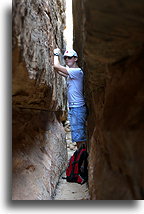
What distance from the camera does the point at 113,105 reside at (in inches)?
76.0

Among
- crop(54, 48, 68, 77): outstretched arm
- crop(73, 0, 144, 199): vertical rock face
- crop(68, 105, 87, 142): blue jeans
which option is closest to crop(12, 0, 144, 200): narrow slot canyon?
crop(73, 0, 144, 199): vertical rock face

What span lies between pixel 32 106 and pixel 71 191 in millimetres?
1005

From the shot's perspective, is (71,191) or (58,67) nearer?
(71,191)

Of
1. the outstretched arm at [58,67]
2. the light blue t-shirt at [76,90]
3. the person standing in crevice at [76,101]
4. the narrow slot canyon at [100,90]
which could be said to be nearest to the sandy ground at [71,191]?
the narrow slot canyon at [100,90]

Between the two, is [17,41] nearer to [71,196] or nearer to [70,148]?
[71,196]

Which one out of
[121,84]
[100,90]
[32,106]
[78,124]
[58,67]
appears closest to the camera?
[121,84]

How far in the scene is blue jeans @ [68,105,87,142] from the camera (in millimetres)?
3404

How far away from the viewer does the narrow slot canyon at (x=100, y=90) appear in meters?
1.63

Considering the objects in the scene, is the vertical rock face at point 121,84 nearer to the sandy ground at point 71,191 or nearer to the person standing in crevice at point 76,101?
the sandy ground at point 71,191

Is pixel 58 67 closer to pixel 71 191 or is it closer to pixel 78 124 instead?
pixel 78 124

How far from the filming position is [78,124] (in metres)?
3.42

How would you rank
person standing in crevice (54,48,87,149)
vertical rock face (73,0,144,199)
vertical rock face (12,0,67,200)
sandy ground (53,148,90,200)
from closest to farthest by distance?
vertical rock face (73,0,144,199)
vertical rock face (12,0,67,200)
sandy ground (53,148,90,200)
person standing in crevice (54,48,87,149)

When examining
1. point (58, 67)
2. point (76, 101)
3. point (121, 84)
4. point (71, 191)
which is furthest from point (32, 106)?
point (121, 84)

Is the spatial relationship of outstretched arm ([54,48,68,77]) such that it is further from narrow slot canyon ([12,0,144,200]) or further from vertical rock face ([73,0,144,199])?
vertical rock face ([73,0,144,199])
